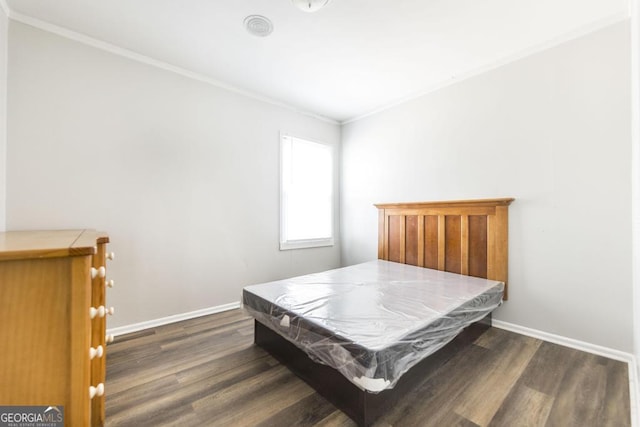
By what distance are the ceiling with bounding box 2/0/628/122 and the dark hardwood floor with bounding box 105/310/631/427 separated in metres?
2.58

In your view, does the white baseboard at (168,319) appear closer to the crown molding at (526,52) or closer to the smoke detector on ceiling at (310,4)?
the smoke detector on ceiling at (310,4)

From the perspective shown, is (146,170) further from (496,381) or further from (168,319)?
(496,381)

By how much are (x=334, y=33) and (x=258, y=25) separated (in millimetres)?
613

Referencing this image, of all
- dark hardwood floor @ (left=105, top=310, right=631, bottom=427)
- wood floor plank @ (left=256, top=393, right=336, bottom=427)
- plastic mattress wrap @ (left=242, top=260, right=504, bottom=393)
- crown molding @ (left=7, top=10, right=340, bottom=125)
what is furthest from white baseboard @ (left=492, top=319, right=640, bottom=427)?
crown molding @ (left=7, top=10, right=340, bottom=125)

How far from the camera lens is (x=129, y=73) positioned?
2.43m

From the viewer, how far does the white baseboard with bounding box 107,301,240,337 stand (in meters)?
2.36

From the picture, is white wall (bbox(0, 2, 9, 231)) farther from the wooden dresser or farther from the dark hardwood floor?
the wooden dresser

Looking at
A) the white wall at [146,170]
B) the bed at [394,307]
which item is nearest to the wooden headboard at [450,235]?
the bed at [394,307]

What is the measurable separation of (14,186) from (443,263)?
12.7ft

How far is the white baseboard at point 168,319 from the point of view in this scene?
2363 millimetres

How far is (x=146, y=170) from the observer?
2.52 metres

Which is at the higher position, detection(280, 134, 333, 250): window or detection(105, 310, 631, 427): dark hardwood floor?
detection(280, 134, 333, 250): window

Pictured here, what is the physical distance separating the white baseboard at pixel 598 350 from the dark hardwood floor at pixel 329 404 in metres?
0.03

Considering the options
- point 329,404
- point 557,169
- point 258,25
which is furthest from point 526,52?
point 329,404
